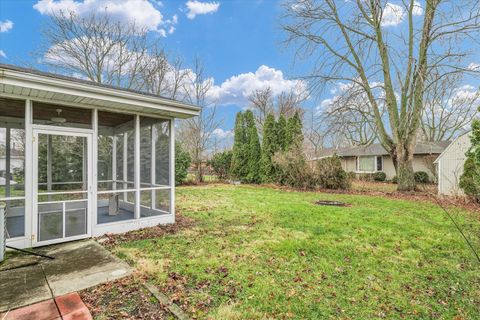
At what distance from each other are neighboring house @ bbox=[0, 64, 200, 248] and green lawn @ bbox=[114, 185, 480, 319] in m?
1.31

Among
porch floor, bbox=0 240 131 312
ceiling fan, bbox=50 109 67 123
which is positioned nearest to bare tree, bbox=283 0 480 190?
ceiling fan, bbox=50 109 67 123

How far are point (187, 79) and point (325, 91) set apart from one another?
10.6m

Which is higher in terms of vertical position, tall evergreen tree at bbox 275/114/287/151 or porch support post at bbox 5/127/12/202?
tall evergreen tree at bbox 275/114/287/151

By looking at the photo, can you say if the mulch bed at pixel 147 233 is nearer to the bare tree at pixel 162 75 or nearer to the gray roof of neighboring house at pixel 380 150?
the bare tree at pixel 162 75

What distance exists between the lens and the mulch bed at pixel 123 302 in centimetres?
261

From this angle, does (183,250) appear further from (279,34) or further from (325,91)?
(279,34)

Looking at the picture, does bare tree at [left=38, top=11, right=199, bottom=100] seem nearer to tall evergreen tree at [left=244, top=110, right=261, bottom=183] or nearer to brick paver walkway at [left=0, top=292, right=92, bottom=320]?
tall evergreen tree at [left=244, top=110, right=261, bottom=183]

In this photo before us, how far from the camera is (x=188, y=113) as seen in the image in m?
6.18

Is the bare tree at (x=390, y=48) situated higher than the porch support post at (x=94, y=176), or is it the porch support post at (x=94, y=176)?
the bare tree at (x=390, y=48)

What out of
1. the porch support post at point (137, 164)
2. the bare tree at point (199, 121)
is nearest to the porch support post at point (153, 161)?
the porch support post at point (137, 164)

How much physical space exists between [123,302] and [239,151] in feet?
49.4

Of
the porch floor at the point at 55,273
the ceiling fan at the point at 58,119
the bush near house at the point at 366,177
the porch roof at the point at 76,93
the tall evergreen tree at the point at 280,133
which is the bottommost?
the porch floor at the point at 55,273

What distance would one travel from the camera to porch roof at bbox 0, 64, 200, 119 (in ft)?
13.1

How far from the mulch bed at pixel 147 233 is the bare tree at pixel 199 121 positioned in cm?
1213
